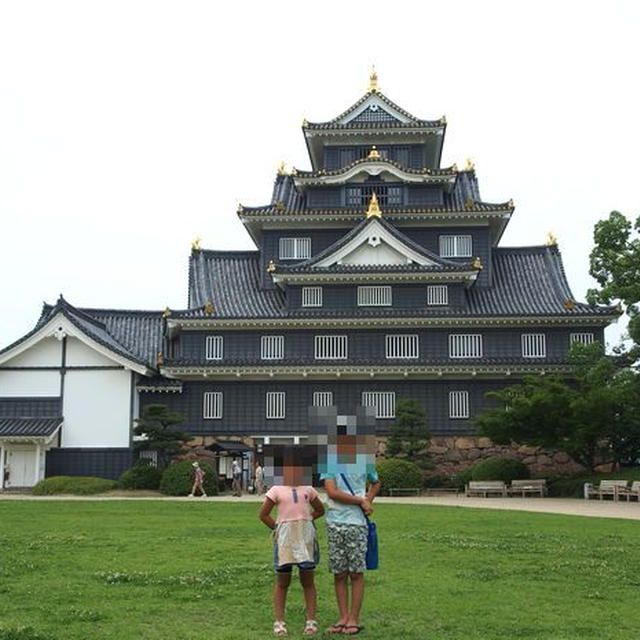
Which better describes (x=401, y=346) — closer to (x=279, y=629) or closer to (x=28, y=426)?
(x=28, y=426)

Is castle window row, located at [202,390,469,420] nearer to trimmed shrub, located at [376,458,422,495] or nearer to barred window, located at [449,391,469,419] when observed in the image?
barred window, located at [449,391,469,419]

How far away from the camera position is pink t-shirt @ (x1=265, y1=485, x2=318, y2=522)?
29.6ft

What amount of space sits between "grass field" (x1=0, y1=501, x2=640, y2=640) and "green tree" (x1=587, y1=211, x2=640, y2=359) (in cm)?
1190

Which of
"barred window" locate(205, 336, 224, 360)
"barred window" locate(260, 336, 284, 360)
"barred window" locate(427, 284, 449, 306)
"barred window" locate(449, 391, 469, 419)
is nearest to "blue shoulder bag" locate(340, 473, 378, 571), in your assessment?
"barred window" locate(449, 391, 469, 419)

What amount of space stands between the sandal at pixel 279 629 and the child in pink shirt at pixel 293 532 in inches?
1.0

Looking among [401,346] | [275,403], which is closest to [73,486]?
[275,403]

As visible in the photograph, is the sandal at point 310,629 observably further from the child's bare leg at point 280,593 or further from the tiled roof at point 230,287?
the tiled roof at point 230,287

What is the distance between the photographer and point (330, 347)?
4250cm

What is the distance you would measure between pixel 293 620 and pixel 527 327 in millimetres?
34051

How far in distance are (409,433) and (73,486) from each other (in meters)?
13.8

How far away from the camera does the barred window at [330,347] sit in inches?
1668

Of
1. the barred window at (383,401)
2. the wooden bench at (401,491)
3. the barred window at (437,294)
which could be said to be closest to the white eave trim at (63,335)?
the barred window at (383,401)

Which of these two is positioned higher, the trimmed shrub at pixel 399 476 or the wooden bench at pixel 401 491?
the trimmed shrub at pixel 399 476

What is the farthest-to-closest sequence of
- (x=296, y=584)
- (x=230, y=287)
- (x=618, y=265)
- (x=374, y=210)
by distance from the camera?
1. (x=230, y=287)
2. (x=374, y=210)
3. (x=618, y=265)
4. (x=296, y=584)
